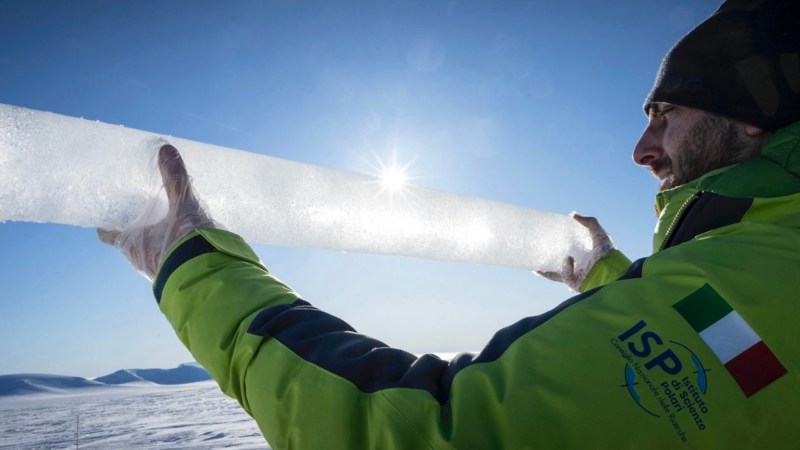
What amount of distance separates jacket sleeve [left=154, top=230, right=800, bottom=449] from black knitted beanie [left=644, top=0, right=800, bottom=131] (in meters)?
0.66

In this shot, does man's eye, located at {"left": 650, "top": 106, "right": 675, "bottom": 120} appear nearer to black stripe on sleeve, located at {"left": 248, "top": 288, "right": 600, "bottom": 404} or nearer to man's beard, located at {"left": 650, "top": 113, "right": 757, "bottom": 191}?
man's beard, located at {"left": 650, "top": 113, "right": 757, "bottom": 191}

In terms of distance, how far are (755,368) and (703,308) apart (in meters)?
0.08

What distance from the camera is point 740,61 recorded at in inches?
42.1

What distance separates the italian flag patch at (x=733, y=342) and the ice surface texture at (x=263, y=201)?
43.4 inches

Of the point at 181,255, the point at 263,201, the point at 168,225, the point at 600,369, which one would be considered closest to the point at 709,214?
the point at 600,369

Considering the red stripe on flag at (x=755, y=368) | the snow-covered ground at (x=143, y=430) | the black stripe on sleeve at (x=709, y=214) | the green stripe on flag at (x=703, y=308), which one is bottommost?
the red stripe on flag at (x=755, y=368)

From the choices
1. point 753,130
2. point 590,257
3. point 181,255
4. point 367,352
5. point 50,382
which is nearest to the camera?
point 367,352

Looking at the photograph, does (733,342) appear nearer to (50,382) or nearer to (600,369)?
(600,369)

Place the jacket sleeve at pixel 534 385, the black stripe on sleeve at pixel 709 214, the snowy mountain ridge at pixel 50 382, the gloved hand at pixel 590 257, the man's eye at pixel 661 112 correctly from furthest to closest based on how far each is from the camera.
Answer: the snowy mountain ridge at pixel 50 382 < the gloved hand at pixel 590 257 < the man's eye at pixel 661 112 < the black stripe on sleeve at pixel 709 214 < the jacket sleeve at pixel 534 385

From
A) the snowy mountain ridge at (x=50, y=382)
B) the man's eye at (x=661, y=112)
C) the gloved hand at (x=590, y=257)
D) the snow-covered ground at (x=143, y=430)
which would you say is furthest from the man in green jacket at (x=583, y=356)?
the snowy mountain ridge at (x=50, y=382)

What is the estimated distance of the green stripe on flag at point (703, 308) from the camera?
1.79 feet

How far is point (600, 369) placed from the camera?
53 centimetres

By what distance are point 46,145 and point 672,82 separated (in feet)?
5.01

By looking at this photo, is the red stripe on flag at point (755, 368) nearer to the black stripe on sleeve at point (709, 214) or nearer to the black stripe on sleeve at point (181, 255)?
the black stripe on sleeve at point (709, 214)
